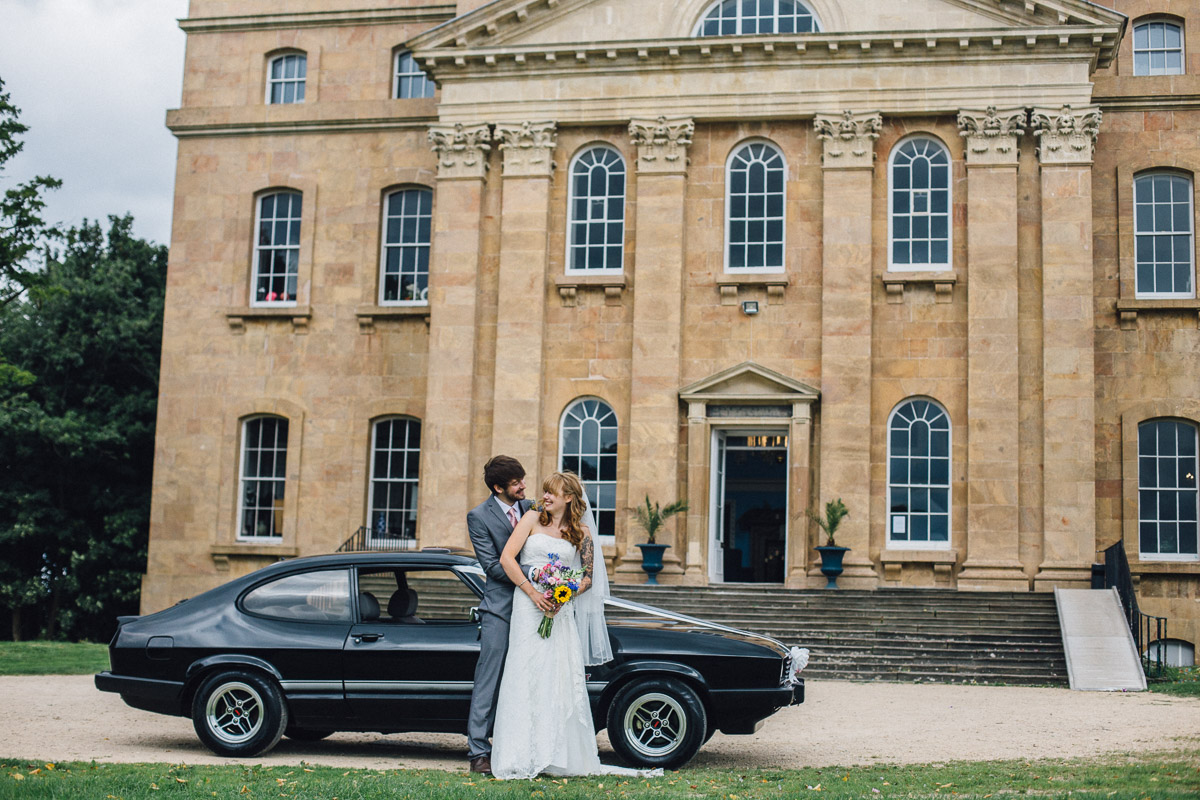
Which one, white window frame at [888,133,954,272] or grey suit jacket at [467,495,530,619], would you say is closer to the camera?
grey suit jacket at [467,495,530,619]

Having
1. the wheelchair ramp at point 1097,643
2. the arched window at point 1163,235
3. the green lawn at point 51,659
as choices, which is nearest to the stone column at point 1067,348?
the wheelchair ramp at point 1097,643

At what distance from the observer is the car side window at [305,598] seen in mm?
10234

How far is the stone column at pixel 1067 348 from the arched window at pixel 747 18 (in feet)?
14.7

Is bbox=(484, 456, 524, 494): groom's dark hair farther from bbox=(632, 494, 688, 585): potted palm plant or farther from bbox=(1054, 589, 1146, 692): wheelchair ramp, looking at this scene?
bbox=(632, 494, 688, 585): potted palm plant

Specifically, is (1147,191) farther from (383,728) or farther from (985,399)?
(383,728)

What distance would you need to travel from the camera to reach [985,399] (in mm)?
21281

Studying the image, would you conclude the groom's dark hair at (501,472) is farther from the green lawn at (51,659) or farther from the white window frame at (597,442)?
the white window frame at (597,442)

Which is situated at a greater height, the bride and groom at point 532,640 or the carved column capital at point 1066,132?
the carved column capital at point 1066,132

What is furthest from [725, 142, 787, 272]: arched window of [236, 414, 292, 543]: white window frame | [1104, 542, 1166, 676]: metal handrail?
[236, 414, 292, 543]: white window frame

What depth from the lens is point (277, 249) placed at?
86.0 ft

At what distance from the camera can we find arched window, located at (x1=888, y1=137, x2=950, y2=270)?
874 inches

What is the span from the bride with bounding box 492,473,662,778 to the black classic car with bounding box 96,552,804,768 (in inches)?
19.4

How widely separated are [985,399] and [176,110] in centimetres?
1655

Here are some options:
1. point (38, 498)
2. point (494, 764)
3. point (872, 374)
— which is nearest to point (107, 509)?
point (38, 498)
